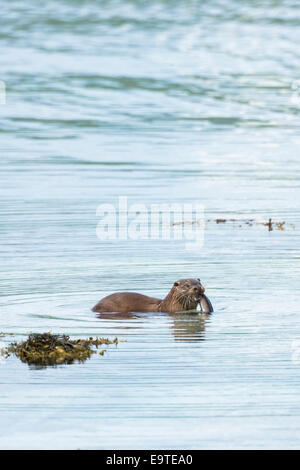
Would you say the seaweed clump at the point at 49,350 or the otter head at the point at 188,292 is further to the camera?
the otter head at the point at 188,292

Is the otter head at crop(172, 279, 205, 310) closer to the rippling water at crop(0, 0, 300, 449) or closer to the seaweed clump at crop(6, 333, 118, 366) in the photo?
the rippling water at crop(0, 0, 300, 449)

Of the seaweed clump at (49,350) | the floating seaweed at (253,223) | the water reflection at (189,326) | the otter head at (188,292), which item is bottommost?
the seaweed clump at (49,350)

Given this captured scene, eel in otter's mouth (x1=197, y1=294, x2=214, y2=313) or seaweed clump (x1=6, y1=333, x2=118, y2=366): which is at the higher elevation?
eel in otter's mouth (x1=197, y1=294, x2=214, y2=313)

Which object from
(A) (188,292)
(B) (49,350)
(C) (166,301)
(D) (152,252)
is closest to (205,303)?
(A) (188,292)

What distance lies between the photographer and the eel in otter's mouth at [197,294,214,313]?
1298 cm

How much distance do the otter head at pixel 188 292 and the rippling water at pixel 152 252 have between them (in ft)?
0.53

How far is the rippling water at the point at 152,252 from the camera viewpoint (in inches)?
374

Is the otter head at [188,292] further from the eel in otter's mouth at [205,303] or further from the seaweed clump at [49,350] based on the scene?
the seaweed clump at [49,350]

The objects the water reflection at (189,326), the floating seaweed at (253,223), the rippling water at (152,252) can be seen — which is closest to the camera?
the rippling water at (152,252)

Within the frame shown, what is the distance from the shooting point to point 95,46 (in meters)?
56.8

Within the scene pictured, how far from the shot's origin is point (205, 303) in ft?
42.8

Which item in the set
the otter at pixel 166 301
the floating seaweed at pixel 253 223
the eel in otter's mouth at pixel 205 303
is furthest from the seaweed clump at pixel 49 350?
the floating seaweed at pixel 253 223

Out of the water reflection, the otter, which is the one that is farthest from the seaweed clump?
the otter
